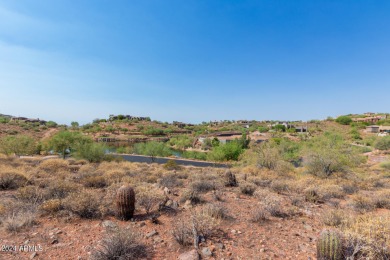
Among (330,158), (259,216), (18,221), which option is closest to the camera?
(18,221)

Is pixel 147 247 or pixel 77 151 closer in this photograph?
pixel 147 247

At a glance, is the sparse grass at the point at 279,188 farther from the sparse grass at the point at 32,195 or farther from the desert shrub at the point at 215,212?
the sparse grass at the point at 32,195

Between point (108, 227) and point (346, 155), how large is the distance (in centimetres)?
2012

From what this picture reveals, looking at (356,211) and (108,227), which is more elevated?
(108,227)

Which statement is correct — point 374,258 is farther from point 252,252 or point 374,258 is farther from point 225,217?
point 225,217

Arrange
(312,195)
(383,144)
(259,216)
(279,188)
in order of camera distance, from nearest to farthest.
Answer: (259,216), (312,195), (279,188), (383,144)

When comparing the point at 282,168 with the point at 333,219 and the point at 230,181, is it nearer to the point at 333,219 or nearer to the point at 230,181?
the point at 230,181

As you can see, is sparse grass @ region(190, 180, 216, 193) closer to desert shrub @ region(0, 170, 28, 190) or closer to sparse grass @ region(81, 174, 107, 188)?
sparse grass @ region(81, 174, 107, 188)

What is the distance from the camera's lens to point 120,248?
4.36 meters

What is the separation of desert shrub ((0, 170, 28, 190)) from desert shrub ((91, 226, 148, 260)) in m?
8.24

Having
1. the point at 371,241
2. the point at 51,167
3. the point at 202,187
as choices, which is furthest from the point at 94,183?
the point at 371,241

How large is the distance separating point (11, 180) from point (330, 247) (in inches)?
520

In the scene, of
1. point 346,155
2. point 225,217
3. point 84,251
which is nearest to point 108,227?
point 84,251

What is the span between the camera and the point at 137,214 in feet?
22.7
